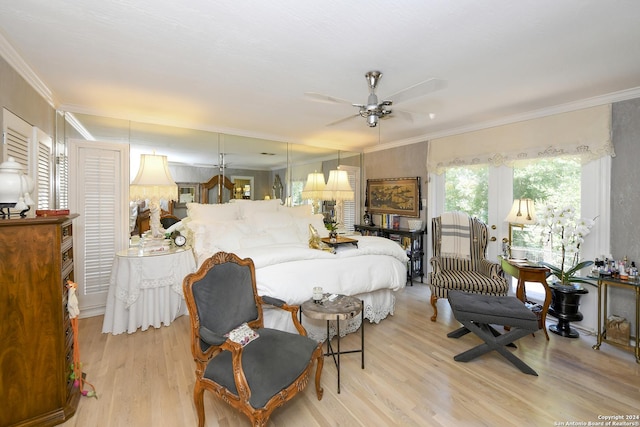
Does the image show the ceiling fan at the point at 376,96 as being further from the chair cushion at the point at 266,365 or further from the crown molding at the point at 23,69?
the crown molding at the point at 23,69

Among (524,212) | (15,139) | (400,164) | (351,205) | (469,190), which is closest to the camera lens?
(15,139)

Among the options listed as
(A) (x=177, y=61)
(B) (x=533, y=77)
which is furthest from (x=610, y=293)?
(A) (x=177, y=61)

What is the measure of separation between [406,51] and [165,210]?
3.50 metres

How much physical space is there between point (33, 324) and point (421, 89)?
3.03 meters

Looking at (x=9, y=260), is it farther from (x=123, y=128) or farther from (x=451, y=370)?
(x=451, y=370)

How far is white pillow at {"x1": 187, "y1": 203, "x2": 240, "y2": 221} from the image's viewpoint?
3729 millimetres

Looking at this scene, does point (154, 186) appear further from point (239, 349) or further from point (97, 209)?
point (239, 349)

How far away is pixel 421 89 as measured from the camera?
2.21 meters

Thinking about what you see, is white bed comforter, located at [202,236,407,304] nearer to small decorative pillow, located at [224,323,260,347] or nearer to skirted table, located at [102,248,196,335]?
small decorative pillow, located at [224,323,260,347]

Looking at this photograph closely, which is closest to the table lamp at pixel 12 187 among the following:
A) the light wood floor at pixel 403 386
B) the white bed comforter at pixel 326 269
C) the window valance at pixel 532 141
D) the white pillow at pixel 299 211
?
the light wood floor at pixel 403 386

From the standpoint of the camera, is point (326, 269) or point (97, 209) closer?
point (326, 269)

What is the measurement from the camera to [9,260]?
1.70 metres

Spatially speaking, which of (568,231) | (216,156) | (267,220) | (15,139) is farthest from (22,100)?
(568,231)

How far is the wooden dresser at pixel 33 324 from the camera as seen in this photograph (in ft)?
5.53
